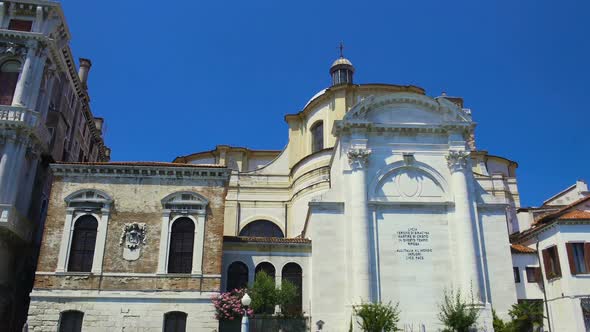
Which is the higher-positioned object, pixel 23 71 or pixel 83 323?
pixel 23 71

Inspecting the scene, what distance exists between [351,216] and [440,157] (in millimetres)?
6182

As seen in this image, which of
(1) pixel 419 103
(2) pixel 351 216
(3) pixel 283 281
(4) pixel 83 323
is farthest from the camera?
(1) pixel 419 103

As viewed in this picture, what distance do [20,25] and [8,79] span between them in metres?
3.47

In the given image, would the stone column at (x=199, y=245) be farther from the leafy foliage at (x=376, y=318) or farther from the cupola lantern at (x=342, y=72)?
the cupola lantern at (x=342, y=72)

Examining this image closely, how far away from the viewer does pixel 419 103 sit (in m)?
29.3

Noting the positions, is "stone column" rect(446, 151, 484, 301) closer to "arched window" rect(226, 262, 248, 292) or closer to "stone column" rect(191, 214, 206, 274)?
"arched window" rect(226, 262, 248, 292)

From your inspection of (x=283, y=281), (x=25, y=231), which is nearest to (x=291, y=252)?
(x=283, y=281)

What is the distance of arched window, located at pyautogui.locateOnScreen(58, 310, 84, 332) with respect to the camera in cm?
2314

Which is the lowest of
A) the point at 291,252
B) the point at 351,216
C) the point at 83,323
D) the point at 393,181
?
the point at 83,323

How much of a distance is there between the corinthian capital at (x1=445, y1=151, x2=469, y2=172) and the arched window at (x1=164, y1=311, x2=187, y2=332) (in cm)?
1581

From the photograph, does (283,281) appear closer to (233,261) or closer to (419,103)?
(233,261)

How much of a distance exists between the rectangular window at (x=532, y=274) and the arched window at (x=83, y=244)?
2312 centimetres

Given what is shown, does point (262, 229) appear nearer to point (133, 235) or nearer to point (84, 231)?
point (133, 235)

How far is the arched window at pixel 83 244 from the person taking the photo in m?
24.2
